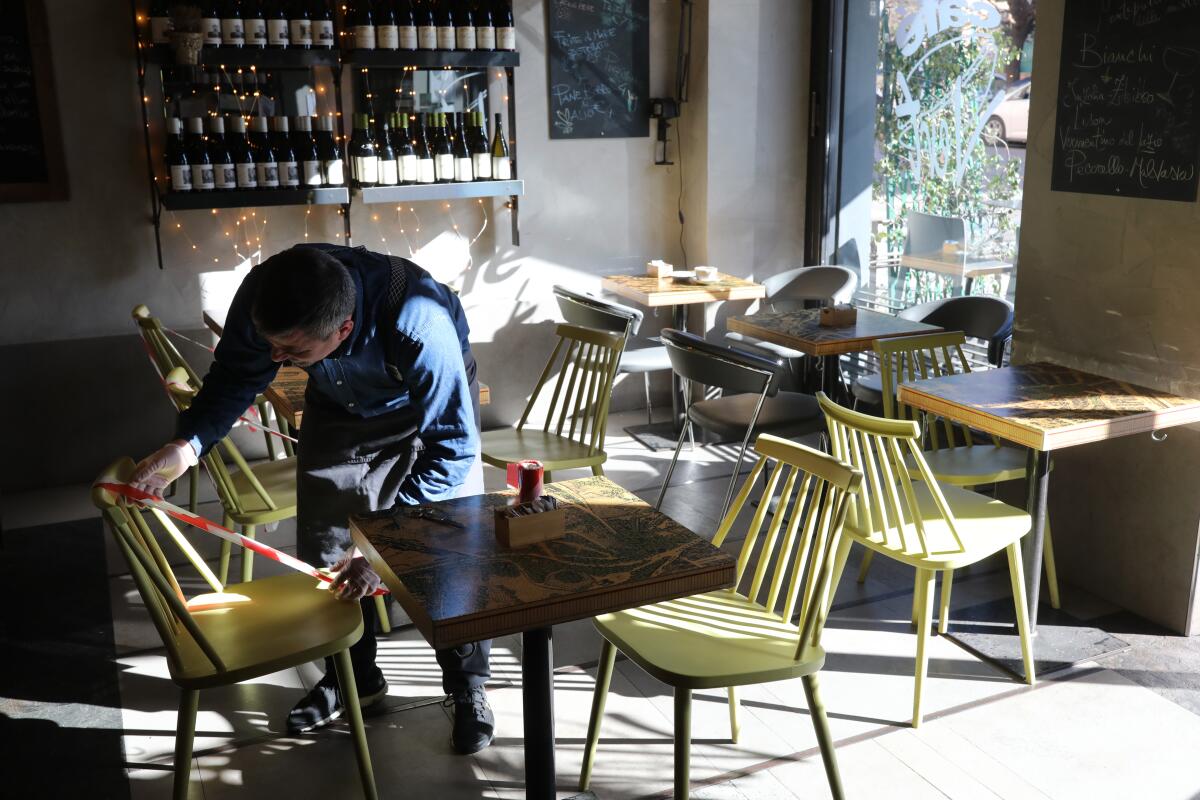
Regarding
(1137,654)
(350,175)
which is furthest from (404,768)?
(350,175)

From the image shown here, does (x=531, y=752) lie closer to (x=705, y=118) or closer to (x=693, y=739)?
(x=693, y=739)

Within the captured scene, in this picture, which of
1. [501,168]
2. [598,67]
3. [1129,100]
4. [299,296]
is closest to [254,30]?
[501,168]

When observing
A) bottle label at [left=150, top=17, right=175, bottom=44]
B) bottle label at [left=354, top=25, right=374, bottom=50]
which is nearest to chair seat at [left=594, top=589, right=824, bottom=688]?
bottle label at [left=354, top=25, right=374, bottom=50]

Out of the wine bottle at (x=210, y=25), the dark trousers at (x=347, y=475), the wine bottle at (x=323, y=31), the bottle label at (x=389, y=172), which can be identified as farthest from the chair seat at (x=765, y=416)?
the wine bottle at (x=210, y=25)

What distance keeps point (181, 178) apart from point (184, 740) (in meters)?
3.00

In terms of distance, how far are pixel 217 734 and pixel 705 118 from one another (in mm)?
4052

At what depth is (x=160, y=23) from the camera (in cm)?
459

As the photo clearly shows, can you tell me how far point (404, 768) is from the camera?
2814 millimetres

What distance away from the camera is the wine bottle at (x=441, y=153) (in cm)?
520

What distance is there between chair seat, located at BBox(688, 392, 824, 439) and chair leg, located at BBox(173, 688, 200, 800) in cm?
231

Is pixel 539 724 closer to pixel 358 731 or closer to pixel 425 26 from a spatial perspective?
pixel 358 731

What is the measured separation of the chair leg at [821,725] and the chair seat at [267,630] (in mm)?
1042

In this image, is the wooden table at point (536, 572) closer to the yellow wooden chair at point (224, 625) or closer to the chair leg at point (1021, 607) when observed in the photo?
the yellow wooden chair at point (224, 625)

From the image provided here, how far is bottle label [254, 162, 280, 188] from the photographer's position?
190 inches
